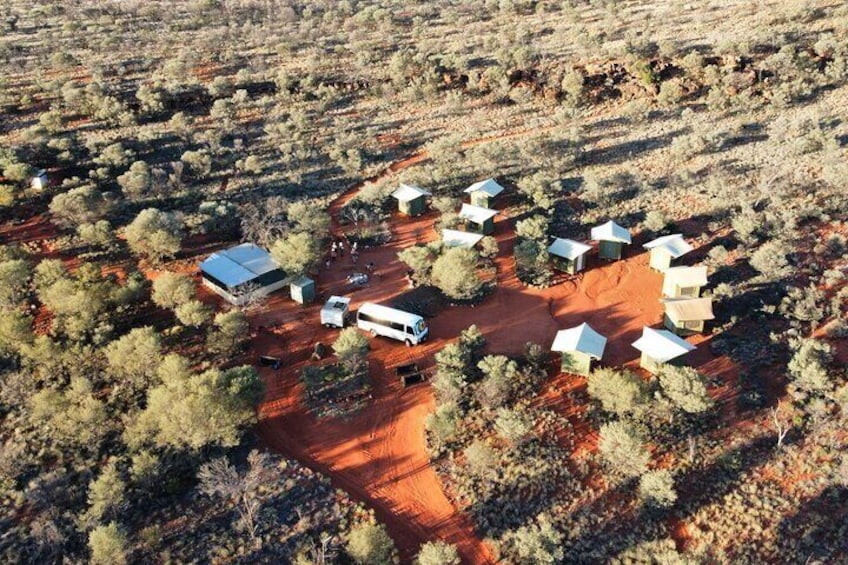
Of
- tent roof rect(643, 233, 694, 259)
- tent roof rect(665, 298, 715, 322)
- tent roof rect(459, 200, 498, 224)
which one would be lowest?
tent roof rect(665, 298, 715, 322)

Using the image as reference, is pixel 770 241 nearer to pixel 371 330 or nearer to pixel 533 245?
pixel 533 245

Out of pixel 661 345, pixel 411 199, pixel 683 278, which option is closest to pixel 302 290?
pixel 411 199

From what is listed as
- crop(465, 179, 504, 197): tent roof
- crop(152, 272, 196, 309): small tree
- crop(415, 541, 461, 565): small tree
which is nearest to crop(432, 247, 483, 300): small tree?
crop(465, 179, 504, 197): tent roof

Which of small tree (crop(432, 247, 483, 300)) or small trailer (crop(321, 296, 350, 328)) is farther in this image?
small tree (crop(432, 247, 483, 300))

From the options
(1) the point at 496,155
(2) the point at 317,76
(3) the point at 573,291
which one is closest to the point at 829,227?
(3) the point at 573,291

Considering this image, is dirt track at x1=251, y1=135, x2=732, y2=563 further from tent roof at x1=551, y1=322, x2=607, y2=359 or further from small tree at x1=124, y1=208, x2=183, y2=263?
small tree at x1=124, y1=208, x2=183, y2=263

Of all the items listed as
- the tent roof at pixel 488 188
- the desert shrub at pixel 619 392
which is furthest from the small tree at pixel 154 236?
the desert shrub at pixel 619 392
